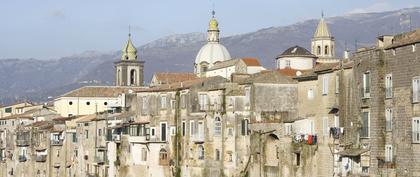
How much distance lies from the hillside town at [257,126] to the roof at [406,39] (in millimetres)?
111

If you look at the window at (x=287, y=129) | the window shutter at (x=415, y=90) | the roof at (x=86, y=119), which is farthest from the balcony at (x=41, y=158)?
the window shutter at (x=415, y=90)

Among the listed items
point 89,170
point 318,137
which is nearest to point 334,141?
point 318,137

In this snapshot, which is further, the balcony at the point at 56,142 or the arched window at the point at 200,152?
the balcony at the point at 56,142

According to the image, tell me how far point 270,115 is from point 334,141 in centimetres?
1220

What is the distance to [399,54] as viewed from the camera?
173ft

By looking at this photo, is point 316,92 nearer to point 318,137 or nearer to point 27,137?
point 318,137

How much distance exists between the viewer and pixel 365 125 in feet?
186

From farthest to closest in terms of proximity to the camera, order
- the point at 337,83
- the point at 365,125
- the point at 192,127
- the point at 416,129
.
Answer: the point at 192,127 → the point at 337,83 → the point at 365,125 → the point at 416,129

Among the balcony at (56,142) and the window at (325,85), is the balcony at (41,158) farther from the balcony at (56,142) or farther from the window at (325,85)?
the window at (325,85)

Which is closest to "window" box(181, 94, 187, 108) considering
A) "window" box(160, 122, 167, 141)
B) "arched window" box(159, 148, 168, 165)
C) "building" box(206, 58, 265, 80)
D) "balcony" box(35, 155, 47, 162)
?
"window" box(160, 122, 167, 141)

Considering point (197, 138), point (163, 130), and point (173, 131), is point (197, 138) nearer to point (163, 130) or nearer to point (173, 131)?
point (173, 131)

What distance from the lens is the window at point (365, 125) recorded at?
5616 centimetres

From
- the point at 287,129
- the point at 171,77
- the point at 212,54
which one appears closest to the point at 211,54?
the point at 212,54

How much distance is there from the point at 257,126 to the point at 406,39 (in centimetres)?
2199
